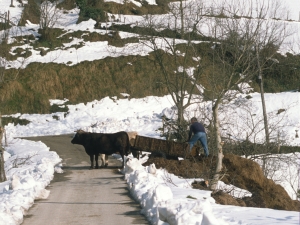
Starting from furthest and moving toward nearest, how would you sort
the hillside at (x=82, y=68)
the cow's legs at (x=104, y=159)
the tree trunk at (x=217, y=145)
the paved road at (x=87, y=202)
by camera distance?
the hillside at (x=82, y=68), the cow's legs at (x=104, y=159), the tree trunk at (x=217, y=145), the paved road at (x=87, y=202)

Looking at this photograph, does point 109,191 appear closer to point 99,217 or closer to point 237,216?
point 99,217

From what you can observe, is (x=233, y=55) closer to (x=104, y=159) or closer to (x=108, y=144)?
(x=108, y=144)

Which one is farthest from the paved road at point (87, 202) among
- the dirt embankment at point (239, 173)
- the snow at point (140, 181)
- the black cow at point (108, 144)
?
the dirt embankment at point (239, 173)

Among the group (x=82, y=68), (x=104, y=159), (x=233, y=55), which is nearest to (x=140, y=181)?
(x=233, y=55)

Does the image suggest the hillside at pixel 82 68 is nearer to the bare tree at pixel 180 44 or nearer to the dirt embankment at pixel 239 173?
the bare tree at pixel 180 44

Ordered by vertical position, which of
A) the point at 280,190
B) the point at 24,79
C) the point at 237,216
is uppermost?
the point at 24,79

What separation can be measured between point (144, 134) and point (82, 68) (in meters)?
18.5

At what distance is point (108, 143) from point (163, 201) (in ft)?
37.2

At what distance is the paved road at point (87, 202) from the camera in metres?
11.5

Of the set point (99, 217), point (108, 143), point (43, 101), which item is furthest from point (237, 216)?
point (43, 101)

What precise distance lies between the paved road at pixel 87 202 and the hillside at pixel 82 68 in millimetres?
30710

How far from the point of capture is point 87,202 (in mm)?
13883

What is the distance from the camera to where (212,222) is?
8242 millimetres

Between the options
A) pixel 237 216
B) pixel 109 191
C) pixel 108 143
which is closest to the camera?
pixel 237 216
